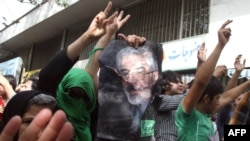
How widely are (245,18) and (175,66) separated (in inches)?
55.0

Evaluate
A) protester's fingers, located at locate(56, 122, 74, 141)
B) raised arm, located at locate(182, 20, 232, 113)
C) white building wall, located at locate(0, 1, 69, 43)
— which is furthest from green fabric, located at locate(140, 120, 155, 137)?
white building wall, located at locate(0, 1, 69, 43)

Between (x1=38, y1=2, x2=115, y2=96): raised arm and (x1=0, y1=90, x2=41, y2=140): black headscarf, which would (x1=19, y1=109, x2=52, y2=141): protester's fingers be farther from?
(x1=38, y1=2, x2=115, y2=96): raised arm

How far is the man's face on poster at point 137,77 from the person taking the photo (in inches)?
82.6

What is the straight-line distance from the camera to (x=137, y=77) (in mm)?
2133

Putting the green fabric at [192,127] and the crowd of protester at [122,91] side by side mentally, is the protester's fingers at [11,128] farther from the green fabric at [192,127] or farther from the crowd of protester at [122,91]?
the green fabric at [192,127]

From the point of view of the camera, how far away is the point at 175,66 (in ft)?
19.9

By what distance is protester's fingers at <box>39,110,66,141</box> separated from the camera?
2.84 ft

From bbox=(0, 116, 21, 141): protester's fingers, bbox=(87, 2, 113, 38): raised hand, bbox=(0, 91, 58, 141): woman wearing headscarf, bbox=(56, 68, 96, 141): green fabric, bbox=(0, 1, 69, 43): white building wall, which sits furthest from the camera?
bbox=(0, 1, 69, 43): white building wall

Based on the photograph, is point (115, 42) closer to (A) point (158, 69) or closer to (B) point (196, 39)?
(A) point (158, 69)

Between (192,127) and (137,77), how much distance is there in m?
0.41

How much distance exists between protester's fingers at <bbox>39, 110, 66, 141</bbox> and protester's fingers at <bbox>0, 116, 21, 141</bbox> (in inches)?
2.5

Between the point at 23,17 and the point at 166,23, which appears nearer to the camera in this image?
the point at 166,23

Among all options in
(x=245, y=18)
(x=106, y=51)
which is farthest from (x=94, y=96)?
(x=245, y=18)

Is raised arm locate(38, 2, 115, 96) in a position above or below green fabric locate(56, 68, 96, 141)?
above
